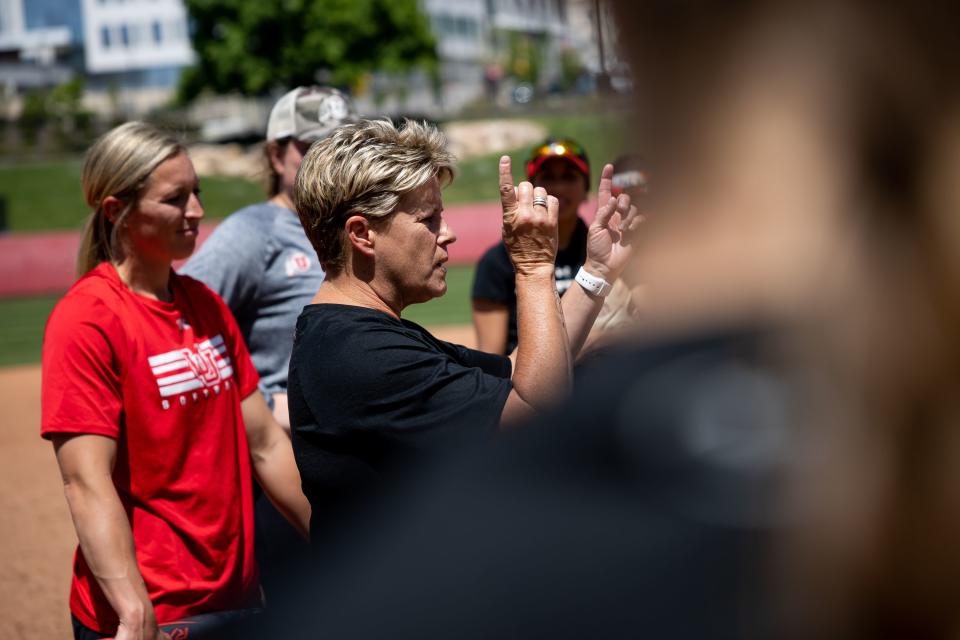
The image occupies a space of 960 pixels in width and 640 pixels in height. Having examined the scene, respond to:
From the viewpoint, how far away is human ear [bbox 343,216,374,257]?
2.39m

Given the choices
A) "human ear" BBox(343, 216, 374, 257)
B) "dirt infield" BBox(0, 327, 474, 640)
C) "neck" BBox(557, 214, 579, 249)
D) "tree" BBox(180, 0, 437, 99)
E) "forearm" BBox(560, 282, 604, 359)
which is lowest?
"dirt infield" BBox(0, 327, 474, 640)

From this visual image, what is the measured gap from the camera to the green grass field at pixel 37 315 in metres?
14.2

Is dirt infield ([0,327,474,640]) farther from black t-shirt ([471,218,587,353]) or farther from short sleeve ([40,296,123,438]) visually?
short sleeve ([40,296,123,438])

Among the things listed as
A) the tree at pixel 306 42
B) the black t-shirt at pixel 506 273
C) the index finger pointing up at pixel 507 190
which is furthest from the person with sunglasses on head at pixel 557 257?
the tree at pixel 306 42

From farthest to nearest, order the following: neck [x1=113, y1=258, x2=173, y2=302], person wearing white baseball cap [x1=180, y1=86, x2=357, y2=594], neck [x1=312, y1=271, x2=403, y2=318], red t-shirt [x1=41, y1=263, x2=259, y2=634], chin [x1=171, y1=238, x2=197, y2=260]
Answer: person wearing white baseball cap [x1=180, y1=86, x2=357, y2=594] < chin [x1=171, y1=238, x2=197, y2=260] < neck [x1=113, y1=258, x2=173, y2=302] < red t-shirt [x1=41, y1=263, x2=259, y2=634] < neck [x1=312, y1=271, x2=403, y2=318]

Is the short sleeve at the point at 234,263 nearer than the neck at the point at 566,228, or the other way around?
the short sleeve at the point at 234,263

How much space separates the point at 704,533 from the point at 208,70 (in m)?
54.9

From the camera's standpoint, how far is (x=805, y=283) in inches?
24.3

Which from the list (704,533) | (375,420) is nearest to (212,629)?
(375,420)

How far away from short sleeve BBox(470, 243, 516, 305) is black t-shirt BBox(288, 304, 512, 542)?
2.10 meters

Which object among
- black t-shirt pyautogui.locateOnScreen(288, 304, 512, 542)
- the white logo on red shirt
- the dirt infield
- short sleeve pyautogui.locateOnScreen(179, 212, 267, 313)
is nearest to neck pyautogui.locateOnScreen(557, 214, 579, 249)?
short sleeve pyautogui.locateOnScreen(179, 212, 267, 313)

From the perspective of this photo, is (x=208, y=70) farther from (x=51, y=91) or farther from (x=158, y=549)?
(x=158, y=549)

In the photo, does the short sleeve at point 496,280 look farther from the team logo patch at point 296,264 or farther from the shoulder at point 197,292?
the shoulder at point 197,292

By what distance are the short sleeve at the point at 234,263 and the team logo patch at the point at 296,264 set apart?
89 millimetres
